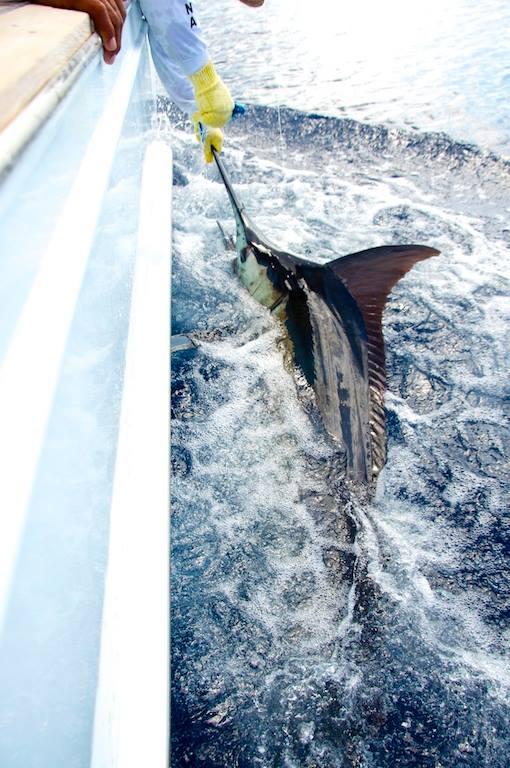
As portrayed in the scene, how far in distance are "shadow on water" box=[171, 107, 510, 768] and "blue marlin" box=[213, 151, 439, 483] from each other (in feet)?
0.45

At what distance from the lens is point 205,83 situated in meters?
2.86

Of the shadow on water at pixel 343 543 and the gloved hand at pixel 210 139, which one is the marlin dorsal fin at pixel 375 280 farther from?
the gloved hand at pixel 210 139

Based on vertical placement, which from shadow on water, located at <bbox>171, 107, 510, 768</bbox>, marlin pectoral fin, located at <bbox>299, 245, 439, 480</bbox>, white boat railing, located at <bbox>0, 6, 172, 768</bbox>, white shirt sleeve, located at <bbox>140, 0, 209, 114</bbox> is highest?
white shirt sleeve, located at <bbox>140, 0, 209, 114</bbox>

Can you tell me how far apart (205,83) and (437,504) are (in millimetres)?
2392

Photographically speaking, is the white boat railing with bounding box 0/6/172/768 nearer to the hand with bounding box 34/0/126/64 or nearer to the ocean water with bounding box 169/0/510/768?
the hand with bounding box 34/0/126/64

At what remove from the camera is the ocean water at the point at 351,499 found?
1.21 m

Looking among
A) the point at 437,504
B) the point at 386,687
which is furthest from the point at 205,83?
the point at 386,687

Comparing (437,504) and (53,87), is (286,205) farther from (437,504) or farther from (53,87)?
(53,87)

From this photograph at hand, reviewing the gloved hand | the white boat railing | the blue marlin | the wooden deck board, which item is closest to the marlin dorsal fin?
the blue marlin

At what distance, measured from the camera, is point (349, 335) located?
5.96 ft

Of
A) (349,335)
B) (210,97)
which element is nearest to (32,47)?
(349,335)

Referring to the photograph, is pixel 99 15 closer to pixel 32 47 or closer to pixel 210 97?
pixel 32 47

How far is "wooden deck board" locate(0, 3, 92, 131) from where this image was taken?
2.80 ft

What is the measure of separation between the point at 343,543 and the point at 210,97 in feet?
7.88
